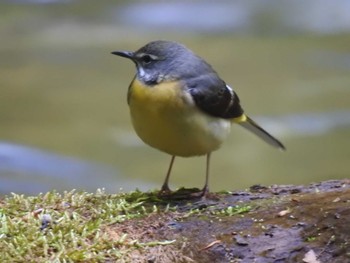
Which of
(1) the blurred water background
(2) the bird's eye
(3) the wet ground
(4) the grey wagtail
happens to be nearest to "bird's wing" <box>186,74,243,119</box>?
(4) the grey wagtail

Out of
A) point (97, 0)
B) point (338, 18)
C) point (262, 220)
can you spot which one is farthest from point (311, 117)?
point (262, 220)

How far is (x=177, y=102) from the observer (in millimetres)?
3383

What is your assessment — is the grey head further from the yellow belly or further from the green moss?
the green moss

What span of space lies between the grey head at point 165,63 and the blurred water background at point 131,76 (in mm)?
3065

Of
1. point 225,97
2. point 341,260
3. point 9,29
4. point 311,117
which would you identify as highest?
point 9,29

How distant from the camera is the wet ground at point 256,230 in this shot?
109 inches

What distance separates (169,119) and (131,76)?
15.3 feet

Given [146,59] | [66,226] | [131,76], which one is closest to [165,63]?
[146,59]

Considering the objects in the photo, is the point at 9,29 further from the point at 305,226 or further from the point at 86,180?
the point at 305,226

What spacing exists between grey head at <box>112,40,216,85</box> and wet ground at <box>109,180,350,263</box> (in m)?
0.56

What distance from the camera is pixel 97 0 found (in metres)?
9.21

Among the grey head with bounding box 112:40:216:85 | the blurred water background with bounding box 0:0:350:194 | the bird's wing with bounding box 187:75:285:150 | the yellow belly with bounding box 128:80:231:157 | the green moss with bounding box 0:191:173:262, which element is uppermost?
the blurred water background with bounding box 0:0:350:194

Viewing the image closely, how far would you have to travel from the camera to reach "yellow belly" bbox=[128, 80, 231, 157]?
3.36 m

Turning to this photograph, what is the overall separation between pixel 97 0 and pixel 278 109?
2562 mm
